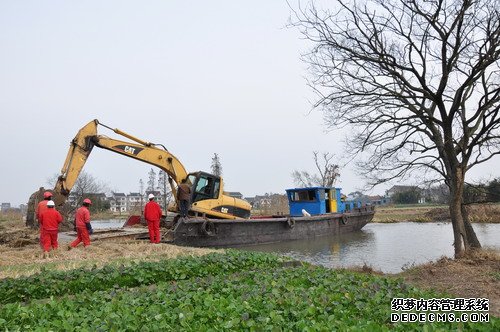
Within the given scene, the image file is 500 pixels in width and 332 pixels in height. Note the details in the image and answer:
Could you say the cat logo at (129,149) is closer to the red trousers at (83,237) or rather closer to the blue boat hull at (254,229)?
the blue boat hull at (254,229)

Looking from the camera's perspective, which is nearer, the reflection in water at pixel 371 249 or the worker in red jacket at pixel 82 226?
the worker in red jacket at pixel 82 226

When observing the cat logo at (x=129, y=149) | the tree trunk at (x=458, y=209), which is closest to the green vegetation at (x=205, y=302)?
the tree trunk at (x=458, y=209)

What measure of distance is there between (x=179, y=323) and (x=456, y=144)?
35.6 ft

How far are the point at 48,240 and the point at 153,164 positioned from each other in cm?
697

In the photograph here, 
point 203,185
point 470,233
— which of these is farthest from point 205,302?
point 203,185

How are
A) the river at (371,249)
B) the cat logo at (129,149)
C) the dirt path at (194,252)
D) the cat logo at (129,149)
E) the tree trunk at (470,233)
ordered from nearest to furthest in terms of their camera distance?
1. the dirt path at (194,252)
2. the tree trunk at (470,233)
3. the river at (371,249)
4. the cat logo at (129,149)
5. the cat logo at (129,149)

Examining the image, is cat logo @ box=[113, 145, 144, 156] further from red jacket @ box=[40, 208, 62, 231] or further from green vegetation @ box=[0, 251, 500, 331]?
green vegetation @ box=[0, 251, 500, 331]

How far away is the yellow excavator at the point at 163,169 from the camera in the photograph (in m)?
15.7

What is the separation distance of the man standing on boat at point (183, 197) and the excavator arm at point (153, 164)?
2.47 feet

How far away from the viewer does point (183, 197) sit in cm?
1878

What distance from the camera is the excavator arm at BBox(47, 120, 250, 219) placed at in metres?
15.7

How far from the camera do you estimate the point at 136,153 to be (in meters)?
18.2

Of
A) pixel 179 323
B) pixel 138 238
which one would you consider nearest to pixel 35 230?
pixel 138 238

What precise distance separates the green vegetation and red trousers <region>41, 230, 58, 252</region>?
4.26 meters
